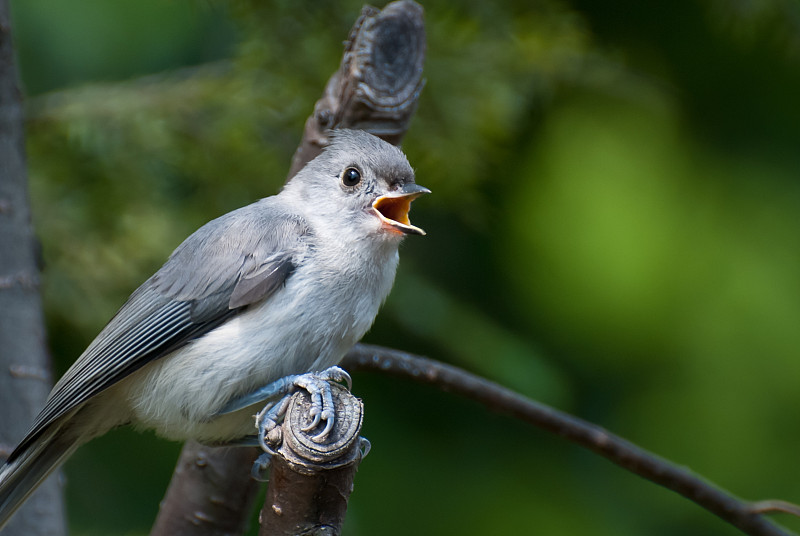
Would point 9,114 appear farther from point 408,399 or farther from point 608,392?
point 608,392

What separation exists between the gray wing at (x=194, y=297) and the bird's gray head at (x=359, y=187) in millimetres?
89

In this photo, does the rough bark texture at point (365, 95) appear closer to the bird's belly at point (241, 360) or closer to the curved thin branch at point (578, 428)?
the bird's belly at point (241, 360)

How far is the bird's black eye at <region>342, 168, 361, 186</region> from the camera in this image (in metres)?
2.06

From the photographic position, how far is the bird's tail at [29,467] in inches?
75.1

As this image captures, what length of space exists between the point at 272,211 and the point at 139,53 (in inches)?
48.5

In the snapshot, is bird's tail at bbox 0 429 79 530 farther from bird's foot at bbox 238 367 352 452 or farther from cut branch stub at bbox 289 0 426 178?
cut branch stub at bbox 289 0 426 178

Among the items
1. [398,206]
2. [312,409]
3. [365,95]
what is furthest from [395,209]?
[312,409]

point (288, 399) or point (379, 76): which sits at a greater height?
point (379, 76)

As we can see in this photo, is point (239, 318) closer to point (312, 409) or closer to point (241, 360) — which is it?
point (241, 360)

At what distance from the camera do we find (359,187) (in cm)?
206

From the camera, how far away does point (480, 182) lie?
308 cm

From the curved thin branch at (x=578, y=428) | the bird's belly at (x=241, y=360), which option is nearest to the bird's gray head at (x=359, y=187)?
the bird's belly at (x=241, y=360)

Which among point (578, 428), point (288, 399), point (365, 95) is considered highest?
point (365, 95)

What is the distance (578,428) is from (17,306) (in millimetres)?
1423
